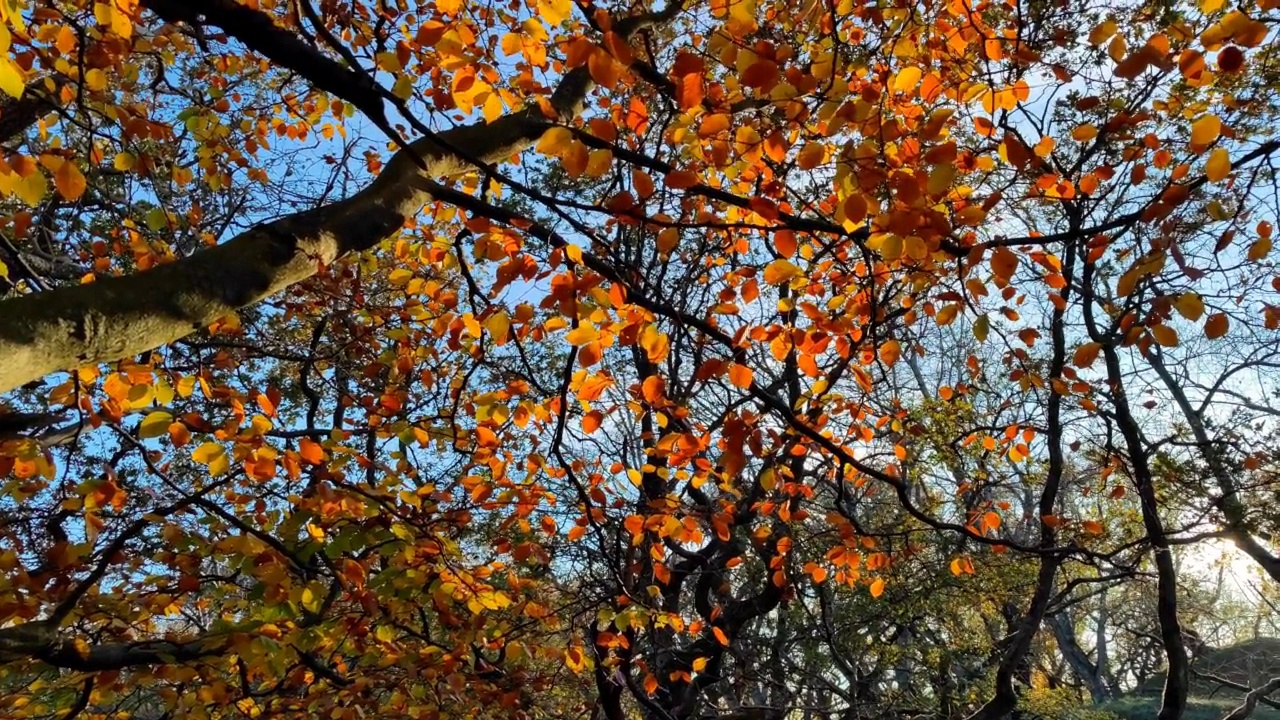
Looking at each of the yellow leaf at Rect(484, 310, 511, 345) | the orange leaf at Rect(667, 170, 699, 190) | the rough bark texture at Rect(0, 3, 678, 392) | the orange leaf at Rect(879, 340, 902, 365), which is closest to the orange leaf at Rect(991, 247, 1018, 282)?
the orange leaf at Rect(879, 340, 902, 365)

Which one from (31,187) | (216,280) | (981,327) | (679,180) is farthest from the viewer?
(981,327)

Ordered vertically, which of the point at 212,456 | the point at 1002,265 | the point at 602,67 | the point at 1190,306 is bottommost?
the point at 212,456

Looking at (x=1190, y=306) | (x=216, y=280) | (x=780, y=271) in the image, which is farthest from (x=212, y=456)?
(x=1190, y=306)

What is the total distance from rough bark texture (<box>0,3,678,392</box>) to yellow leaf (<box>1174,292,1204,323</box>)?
8.34 feet

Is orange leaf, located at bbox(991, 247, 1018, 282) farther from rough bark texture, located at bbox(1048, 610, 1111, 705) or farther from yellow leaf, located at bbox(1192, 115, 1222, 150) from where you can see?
rough bark texture, located at bbox(1048, 610, 1111, 705)

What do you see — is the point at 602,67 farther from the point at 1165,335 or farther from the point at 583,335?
the point at 1165,335

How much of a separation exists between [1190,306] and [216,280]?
3131 mm

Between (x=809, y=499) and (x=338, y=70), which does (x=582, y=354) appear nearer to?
(x=338, y=70)

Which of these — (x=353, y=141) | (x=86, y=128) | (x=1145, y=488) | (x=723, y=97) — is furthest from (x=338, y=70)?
(x=1145, y=488)

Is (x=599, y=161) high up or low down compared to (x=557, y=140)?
down

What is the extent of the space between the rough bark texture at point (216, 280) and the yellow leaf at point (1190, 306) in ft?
8.34

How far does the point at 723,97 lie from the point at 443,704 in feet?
14.3

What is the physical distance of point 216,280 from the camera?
1.84 metres

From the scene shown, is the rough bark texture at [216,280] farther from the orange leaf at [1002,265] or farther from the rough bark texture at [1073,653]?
the rough bark texture at [1073,653]
